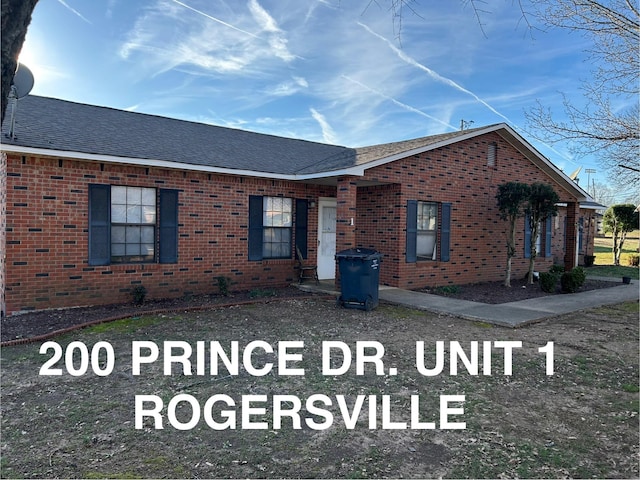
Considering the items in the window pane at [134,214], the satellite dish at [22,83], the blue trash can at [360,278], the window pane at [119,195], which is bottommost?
the blue trash can at [360,278]

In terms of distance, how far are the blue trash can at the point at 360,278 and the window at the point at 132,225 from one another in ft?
12.4

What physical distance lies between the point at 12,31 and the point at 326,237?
1063 cm

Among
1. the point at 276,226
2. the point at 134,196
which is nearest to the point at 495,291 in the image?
the point at 276,226

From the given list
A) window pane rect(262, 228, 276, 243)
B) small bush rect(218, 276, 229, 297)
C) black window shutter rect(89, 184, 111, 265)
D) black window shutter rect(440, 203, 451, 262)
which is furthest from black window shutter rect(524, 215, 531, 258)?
black window shutter rect(89, 184, 111, 265)

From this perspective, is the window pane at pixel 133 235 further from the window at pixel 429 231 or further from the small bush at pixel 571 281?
the small bush at pixel 571 281

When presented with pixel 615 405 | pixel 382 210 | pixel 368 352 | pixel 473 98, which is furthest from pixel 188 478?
pixel 473 98

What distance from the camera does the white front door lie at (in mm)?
12422

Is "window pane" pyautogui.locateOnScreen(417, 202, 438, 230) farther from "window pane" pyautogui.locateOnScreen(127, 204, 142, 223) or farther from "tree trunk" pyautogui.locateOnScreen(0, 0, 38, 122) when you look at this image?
"tree trunk" pyautogui.locateOnScreen(0, 0, 38, 122)

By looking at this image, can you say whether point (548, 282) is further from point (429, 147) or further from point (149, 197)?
point (149, 197)

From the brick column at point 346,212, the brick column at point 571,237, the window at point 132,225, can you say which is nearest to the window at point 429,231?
the brick column at point 346,212

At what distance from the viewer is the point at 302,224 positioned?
11.9m

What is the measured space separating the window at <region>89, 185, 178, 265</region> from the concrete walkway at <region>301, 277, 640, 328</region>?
367 cm

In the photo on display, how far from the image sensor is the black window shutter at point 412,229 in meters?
11.5

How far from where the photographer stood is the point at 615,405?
4508 millimetres
